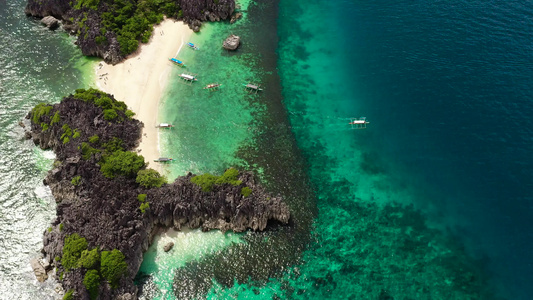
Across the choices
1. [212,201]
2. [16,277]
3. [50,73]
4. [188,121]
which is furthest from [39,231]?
[50,73]

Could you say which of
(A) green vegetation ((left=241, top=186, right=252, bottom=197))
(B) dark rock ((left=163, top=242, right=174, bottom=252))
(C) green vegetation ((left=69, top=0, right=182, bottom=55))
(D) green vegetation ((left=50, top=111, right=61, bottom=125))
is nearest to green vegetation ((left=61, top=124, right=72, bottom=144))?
(D) green vegetation ((left=50, top=111, right=61, bottom=125))

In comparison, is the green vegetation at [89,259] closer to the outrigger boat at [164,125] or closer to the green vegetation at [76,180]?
the green vegetation at [76,180]

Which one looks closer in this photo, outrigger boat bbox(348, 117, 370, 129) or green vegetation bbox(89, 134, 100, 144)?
green vegetation bbox(89, 134, 100, 144)

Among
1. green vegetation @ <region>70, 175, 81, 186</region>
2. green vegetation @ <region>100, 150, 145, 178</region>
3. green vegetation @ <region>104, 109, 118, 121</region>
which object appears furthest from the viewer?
green vegetation @ <region>104, 109, 118, 121</region>

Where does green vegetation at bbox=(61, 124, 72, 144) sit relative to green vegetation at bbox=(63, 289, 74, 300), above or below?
above

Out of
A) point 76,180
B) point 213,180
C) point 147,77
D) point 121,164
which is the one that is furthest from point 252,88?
point 76,180

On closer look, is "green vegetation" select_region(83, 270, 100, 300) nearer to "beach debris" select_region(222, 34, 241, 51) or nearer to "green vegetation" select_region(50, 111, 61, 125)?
"green vegetation" select_region(50, 111, 61, 125)

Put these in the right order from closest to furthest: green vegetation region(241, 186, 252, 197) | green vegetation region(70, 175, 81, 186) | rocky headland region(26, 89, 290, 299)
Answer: rocky headland region(26, 89, 290, 299), green vegetation region(241, 186, 252, 197), green vegetation region(70, 175, 81, 186)
